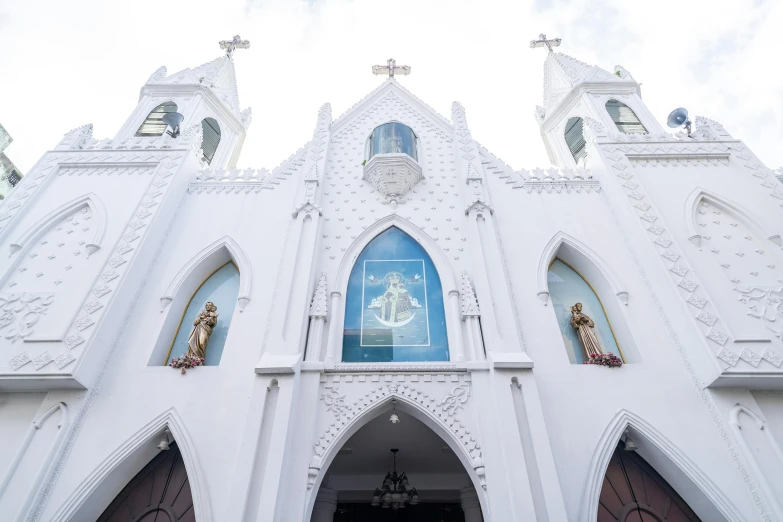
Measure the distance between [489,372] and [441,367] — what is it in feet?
2.59

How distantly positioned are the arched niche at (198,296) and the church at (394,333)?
0.05 meters

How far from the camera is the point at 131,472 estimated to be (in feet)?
22.2

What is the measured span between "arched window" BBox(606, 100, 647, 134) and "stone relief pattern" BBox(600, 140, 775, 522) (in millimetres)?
3091

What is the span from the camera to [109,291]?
25.7 feet

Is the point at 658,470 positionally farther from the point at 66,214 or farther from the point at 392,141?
the point at 66,214

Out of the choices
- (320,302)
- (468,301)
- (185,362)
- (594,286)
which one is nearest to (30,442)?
(185,362)

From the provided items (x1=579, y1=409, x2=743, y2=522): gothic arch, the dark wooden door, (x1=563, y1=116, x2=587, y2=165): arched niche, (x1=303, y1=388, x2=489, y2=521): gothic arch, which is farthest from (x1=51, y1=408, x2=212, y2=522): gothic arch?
(x1=563, y1=116, x2=587, y2=165): arched niche

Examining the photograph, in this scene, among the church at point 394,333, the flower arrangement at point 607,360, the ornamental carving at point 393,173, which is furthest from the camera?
the ornamental carving at point 393,173

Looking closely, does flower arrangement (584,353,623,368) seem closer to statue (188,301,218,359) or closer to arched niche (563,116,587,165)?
statue (188,301,218,359)

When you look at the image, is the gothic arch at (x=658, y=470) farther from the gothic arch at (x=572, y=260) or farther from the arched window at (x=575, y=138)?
the arched window at (x=575, y=138)

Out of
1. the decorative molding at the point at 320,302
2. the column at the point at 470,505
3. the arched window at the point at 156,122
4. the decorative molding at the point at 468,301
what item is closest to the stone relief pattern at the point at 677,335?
the decorative molding at the point at 468,301

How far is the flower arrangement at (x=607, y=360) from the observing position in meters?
7.45

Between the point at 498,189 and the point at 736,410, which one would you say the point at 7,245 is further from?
the point at 736,410

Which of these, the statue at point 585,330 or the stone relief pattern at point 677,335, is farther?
the statue at point 585,330
